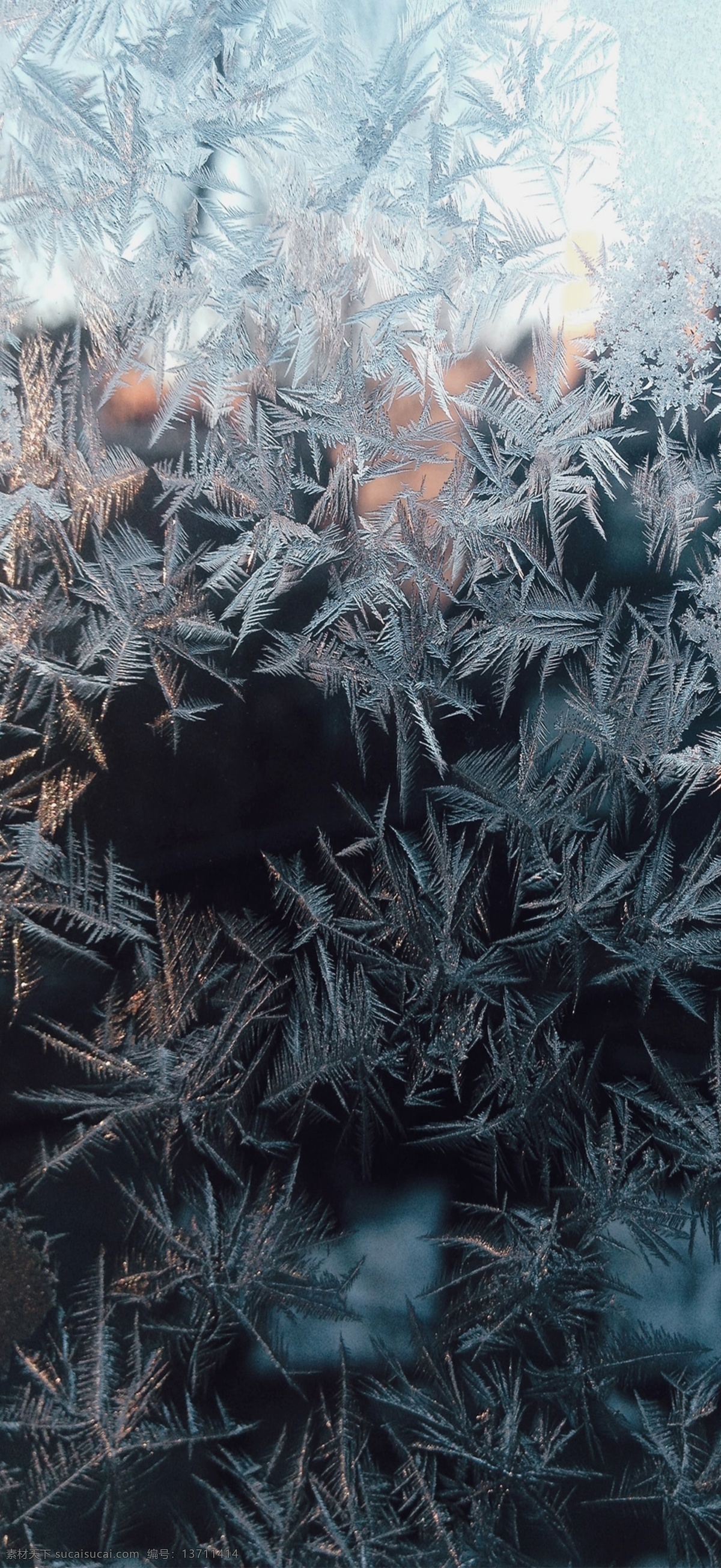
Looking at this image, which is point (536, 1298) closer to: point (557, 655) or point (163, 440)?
point (557, 655)

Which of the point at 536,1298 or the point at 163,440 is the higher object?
the point at 163,440

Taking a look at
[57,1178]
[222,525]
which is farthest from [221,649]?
[57,1178]


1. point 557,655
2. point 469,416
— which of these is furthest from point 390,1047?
point 469,416

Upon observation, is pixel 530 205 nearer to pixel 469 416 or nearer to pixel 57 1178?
pixel 469 416

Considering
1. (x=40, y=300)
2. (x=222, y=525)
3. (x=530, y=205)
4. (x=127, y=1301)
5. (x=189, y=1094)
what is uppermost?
(x=530, y=205)

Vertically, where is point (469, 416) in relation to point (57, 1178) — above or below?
above

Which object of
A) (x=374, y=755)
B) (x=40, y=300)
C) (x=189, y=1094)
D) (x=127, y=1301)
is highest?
(x=40, y=300)
